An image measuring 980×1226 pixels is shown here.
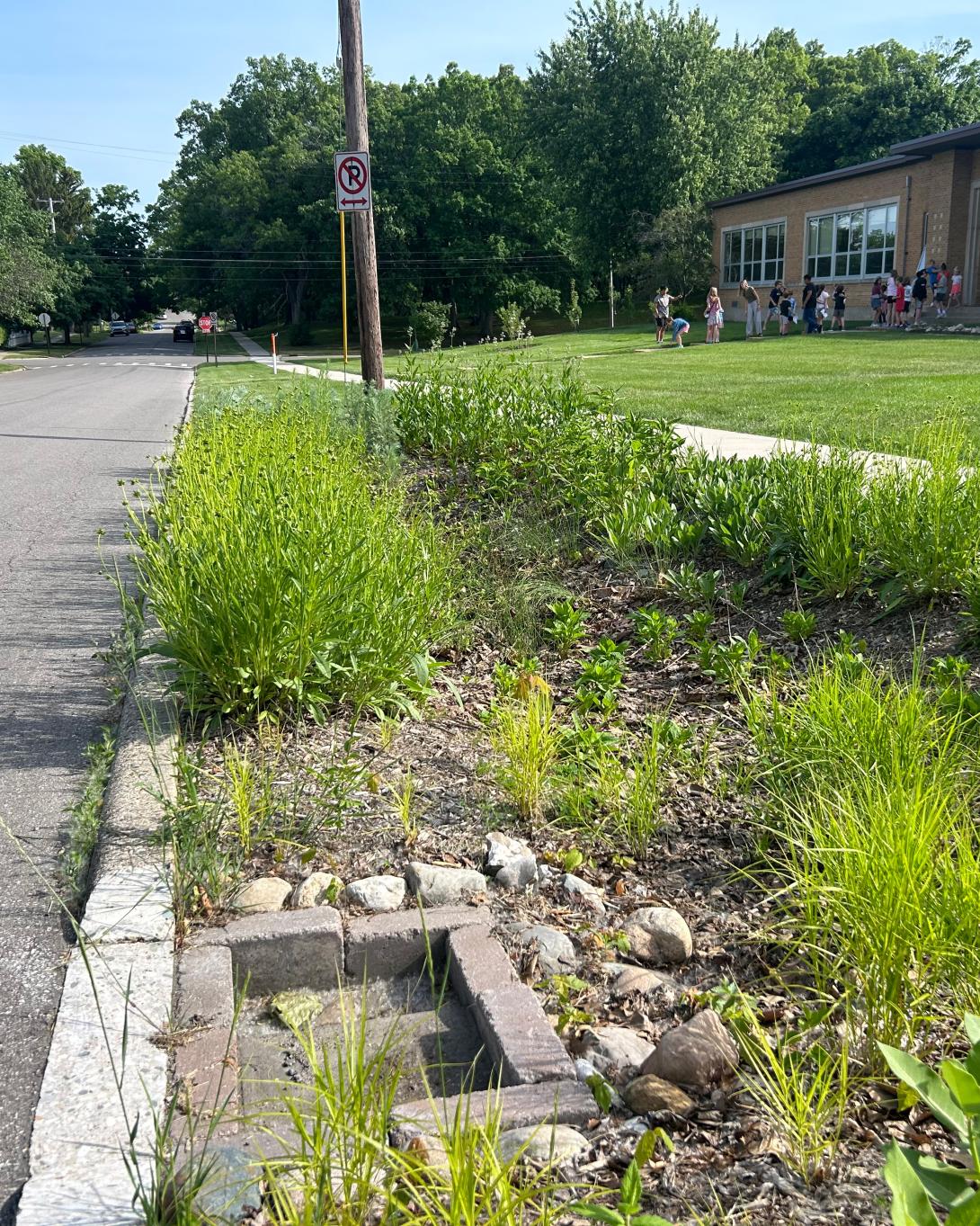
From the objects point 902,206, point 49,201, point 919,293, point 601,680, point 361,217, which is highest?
point 49,201

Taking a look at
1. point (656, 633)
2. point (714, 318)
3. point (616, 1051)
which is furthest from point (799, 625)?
point (714, 318)

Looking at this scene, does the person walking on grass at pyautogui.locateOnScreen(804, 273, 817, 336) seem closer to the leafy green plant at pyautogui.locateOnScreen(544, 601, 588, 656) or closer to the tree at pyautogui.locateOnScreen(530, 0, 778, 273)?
the tree at pyautogui.locateOnScreen(530, 0, 778, 273)

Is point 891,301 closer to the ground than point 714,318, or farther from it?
farther from it

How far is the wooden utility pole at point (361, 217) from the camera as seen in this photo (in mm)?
11352

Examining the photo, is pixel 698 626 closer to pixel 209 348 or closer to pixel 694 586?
pixel 694 586

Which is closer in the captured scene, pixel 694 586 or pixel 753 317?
pixel 694 586

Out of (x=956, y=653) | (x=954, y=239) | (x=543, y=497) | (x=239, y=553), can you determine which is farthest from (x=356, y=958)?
(x=954, y=239)

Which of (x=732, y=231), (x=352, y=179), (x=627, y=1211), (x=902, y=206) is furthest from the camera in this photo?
(x=732, y=231)

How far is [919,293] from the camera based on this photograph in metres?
28.0

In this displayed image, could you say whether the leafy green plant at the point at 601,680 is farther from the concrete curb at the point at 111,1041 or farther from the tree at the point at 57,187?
the tree at the point at 57,187

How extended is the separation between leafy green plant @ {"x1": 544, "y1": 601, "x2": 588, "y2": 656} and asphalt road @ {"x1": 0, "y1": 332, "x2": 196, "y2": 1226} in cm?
197

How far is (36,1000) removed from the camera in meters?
2.54

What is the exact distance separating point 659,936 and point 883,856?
2.22 feet

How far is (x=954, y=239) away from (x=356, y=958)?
109ft
